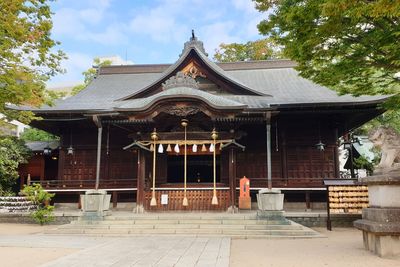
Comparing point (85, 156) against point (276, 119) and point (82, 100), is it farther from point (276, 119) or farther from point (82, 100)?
point (276, 119)

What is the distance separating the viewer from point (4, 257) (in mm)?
6602

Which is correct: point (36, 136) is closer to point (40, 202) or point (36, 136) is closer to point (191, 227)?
point (40, 202)

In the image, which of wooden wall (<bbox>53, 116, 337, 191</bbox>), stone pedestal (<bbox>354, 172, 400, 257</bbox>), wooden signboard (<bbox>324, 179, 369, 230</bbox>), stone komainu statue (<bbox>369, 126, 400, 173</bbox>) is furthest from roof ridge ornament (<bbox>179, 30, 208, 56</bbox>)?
stone pedestal (<bbox>354, 172, 400, 257</bbox>)

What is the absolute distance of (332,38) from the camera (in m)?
7.84

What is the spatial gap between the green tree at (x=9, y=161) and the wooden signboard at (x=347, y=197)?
47.3 ft

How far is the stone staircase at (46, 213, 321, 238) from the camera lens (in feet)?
31.2

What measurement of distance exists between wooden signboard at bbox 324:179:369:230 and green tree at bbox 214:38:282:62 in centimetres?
2044

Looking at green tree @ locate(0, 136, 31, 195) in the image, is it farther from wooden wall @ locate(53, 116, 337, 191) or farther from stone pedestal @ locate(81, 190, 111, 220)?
stone pedestal @ locate(81, 190, 111, 220)

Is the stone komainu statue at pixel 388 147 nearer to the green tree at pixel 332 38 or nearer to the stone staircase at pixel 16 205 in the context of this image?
the green tree at pixel 332 38

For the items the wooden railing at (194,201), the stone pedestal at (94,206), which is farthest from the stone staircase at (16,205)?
the wooden railing at (194,201)

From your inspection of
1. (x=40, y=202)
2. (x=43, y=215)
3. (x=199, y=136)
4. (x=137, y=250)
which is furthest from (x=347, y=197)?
(x=40, y=202)

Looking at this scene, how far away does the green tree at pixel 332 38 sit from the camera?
696 centimetres

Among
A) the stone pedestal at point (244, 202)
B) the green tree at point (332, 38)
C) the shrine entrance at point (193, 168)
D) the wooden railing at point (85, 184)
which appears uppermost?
the green tree at point (332, 38)

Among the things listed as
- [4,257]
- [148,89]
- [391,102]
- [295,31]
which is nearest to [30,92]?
[4,257]
